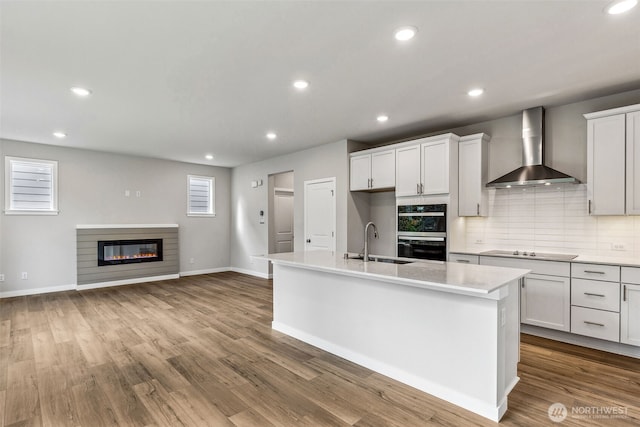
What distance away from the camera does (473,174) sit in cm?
433

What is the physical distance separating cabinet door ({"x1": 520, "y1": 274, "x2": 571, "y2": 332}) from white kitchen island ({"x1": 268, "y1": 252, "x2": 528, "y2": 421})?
1.27 metres

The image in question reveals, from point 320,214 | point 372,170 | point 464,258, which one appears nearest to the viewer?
point 464,258

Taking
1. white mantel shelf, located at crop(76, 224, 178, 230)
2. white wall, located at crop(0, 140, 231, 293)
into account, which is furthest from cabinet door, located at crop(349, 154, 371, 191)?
white mantel shelf, located at crop(76, 224, 178, 230)

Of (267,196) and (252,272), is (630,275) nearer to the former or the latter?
(267,196)

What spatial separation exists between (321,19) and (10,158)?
6379 mm

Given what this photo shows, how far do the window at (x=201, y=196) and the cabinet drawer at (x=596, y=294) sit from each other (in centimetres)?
727

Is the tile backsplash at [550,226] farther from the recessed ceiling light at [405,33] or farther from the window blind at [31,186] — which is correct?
the window blind at [31,186]

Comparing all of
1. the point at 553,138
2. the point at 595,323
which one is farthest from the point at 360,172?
the point at 595,323

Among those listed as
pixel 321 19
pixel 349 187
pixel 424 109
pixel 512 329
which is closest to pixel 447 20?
pixel 321 19

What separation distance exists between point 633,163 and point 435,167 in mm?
1957

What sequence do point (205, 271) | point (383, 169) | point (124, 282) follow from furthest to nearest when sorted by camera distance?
point (205, 271), point (124, 282), point (383, 169)

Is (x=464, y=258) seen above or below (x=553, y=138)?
below

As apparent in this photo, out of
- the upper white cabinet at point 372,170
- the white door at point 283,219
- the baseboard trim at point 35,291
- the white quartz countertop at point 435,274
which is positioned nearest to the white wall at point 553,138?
the upper white cabinet at point 372,170

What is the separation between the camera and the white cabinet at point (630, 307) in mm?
3027
